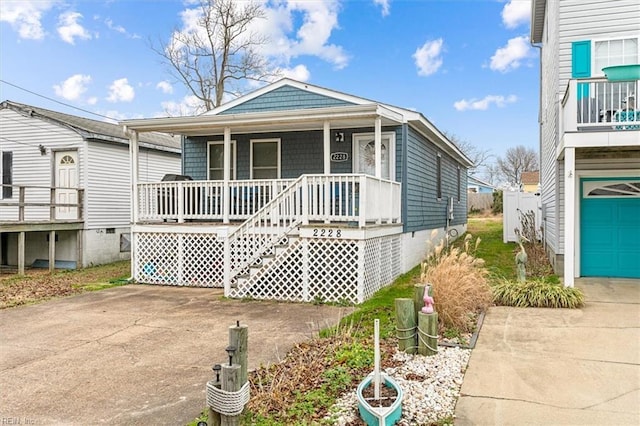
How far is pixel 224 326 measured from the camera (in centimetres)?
688

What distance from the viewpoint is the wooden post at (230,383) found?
3.31 m

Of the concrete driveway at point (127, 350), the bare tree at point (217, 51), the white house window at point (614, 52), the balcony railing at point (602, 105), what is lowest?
the concrete driveway at point (127, 350)

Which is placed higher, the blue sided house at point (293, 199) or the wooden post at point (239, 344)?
the blue sided house at point (293, 199)

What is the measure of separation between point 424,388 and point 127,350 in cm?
362

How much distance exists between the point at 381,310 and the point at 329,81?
20.4 m

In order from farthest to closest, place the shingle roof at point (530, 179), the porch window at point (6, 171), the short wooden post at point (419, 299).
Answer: the shingle roof at point (530, 179) < the porch window at point (6, 171) < the short wooden post at point (419, 299)

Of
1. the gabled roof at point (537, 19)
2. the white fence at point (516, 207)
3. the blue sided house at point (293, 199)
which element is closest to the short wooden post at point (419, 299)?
the blue sided house at point (293, 199)

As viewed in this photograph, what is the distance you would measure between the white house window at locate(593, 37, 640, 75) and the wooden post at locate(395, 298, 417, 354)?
7631 mm

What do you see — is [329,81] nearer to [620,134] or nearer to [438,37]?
[438,37]

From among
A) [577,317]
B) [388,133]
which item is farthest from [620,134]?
[388,133]

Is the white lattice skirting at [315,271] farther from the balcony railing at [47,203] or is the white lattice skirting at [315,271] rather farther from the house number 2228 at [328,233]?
the balcony railing at [47,203]

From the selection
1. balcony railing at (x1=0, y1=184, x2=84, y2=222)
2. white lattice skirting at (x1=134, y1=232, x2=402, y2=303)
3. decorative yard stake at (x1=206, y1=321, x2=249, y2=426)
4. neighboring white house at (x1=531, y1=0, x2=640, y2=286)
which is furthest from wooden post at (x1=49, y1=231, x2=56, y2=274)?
neighboring white house at (x1=531, y1=0, x2=640, y2=286)

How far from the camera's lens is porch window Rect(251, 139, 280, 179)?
40.2 ft

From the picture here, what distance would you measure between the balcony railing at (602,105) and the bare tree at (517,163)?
150ft
